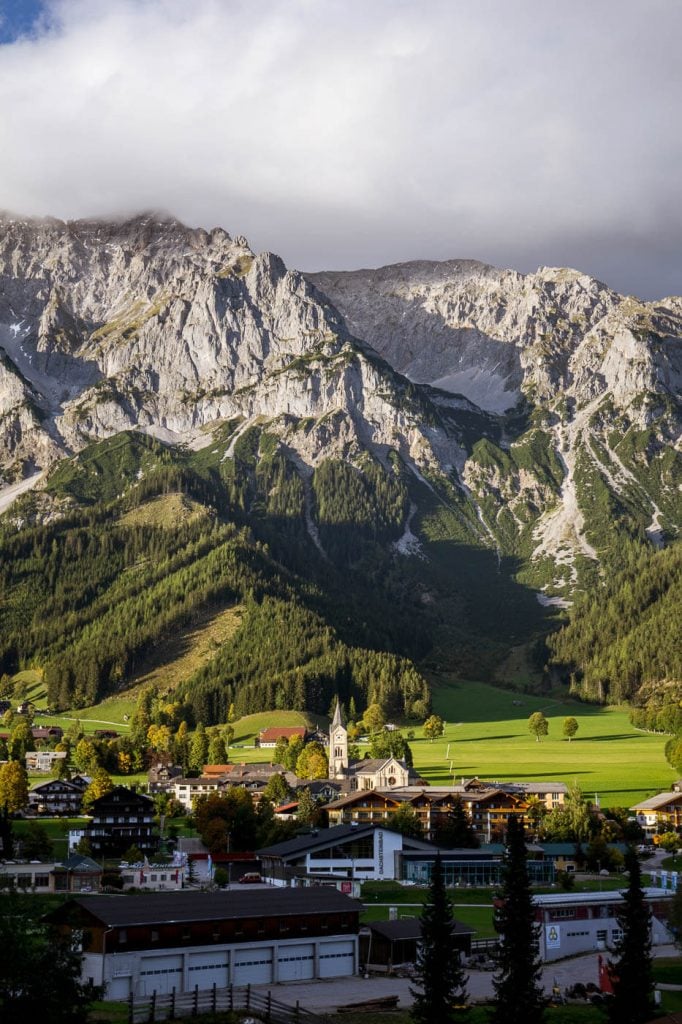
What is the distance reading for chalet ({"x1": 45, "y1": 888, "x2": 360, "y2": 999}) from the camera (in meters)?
71.6

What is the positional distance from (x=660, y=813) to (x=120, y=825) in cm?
5910

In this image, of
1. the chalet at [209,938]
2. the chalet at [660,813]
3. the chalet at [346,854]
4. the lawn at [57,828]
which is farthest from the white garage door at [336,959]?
the chalet at [660,813]

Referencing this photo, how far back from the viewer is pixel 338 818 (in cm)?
14050

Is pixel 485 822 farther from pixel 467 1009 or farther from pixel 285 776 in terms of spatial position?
pixel 467 1009

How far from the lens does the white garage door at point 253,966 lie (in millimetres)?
75875

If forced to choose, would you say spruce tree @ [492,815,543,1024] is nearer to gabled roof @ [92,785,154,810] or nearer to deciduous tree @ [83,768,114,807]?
gabled roof @ [92,785,154,810]

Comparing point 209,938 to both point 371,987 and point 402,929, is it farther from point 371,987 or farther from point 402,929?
point 402,929

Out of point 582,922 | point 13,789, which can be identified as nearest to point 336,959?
point 582,922

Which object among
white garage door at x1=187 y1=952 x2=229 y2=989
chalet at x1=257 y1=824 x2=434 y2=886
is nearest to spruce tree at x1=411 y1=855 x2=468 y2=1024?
white garage door at x1=187 y1=952 x2=229 y2=989

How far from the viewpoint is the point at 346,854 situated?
114m

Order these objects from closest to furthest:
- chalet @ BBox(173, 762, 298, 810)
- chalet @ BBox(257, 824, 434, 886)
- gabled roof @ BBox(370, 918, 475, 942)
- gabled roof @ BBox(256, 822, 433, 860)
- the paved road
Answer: the paved road
gabled roof @ BBox(370, 918, 475, 942)
chalet @ BBox(257, 824, 434, 886)
gabled roof @ BBox(256, 822, 433, 860)
chalet @ BBox(173, 762, 298, 810)

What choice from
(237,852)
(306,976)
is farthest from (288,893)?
(237,852)

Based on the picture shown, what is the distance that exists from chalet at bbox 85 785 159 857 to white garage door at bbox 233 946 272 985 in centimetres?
5112

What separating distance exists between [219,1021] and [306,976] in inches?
600
